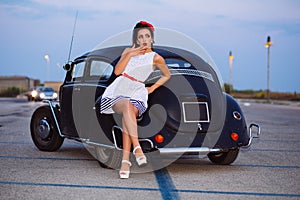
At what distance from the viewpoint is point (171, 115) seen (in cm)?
664

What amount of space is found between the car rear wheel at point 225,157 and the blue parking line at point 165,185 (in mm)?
925

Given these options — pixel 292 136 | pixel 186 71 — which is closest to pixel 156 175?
pixel 186 71

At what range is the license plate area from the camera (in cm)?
671

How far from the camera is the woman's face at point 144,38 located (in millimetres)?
6629

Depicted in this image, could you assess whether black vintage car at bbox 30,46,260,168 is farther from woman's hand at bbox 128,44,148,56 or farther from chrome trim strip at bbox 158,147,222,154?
woman's hand at bbox 128,44,148,56

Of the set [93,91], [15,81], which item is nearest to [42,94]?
[93,91]

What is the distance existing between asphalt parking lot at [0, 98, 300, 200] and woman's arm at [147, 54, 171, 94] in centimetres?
112

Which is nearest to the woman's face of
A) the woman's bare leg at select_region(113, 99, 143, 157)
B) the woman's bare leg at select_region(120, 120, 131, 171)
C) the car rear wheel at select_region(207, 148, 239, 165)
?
the woman's bare leg at select_region(113, 99, 143, 157)

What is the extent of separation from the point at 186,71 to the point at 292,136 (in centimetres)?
609

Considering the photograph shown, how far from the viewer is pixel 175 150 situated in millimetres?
6504

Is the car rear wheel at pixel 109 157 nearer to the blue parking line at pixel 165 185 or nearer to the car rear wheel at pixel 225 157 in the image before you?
the blue parking line at pixel 165 185

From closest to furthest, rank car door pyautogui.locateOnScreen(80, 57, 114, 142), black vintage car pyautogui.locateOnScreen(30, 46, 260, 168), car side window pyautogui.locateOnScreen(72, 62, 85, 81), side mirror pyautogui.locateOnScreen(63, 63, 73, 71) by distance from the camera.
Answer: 1. black vintage car pyautogui.locateOnScreen(30, 46, 260, 168)
2. car door pyautogui.locateOnScreen(80, 57, 114, 142)
3. car side window pyautogui.locateOnScreen(72, 62, 85, 81)
4. side mirror pyautogui.locateOnScreen(63, 63, 73, 71)

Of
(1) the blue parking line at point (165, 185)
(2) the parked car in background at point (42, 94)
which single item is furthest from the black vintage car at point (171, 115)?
(2) the parked car in background at point (42, 94)

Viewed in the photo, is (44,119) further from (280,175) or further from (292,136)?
(292,136)
